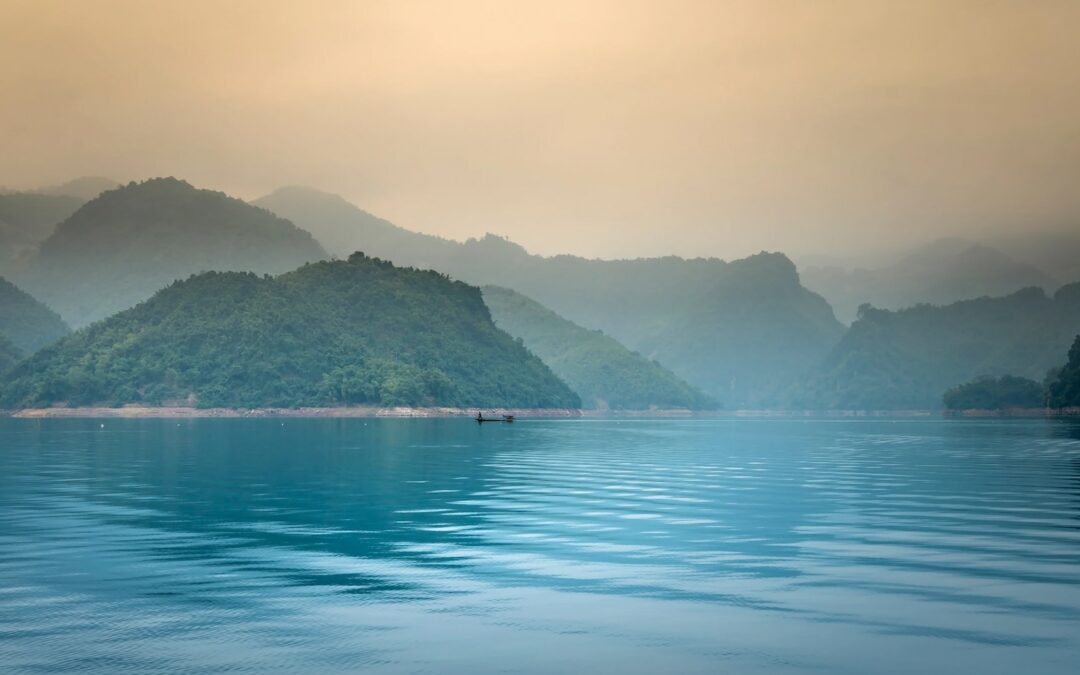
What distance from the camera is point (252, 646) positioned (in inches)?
862

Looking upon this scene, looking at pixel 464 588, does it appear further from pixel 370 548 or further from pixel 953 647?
pixel 953 647

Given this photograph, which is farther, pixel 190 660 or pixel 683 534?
pixel 683 534

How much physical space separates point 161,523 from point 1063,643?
34077 mm

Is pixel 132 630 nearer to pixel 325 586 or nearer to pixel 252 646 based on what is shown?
pixel 252 646

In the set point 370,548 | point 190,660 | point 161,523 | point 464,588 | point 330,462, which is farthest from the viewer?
point 330,462

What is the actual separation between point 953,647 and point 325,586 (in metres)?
16.1

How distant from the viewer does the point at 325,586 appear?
95.5ft

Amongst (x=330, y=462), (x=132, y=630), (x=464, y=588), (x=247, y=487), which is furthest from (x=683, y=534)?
(x=330, y=462)

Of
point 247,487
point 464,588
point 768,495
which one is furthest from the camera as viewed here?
point 247,487

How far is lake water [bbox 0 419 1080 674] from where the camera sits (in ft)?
70.9

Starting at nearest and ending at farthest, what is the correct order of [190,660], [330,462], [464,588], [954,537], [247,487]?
[190,660], [464,588], [954,537], [247,487], [330,462]

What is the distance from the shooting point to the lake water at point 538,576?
21609mm

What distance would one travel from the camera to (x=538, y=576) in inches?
1220

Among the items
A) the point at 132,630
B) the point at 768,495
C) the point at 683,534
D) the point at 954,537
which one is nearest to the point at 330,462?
the point at 768,495
